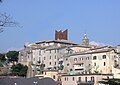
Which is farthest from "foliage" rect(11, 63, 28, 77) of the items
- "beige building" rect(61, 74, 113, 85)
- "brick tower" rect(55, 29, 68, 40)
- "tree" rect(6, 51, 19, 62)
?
"brick tower" rect(55, 29, 68, 40)

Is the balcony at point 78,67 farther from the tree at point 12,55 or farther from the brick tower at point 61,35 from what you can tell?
the tree at point 12,55

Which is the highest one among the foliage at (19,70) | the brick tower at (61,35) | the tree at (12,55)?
the brick tower at (61,35)

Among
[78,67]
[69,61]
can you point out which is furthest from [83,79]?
[69,61]

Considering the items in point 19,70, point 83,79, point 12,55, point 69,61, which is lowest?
point 83,79

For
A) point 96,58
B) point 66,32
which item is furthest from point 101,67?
point 66,32

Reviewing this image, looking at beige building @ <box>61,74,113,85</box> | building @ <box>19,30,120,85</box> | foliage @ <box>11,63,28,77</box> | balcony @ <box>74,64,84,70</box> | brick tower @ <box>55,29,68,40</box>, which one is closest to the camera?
beige building @ <box>61,74,113,85</box>

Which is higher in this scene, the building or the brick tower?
the brick tower

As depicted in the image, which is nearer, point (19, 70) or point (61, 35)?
point (19, 70)

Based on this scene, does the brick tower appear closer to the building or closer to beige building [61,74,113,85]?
the building

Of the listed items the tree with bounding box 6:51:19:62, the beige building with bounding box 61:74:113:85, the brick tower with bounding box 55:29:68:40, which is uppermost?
the brick tower with bounding box 55:29:68:40

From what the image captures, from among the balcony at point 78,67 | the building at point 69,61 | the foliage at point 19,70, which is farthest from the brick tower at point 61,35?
the balcony at point 78,67

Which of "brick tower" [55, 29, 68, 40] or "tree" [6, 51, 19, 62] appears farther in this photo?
"brick tower" [55, 29, 68, 40]

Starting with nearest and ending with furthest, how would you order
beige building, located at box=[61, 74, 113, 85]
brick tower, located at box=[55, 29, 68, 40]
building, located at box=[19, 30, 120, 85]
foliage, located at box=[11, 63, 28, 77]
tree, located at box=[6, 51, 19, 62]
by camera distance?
beige building, located at box=[61, 74, 113, 85] < building, located at box=[19, 30, 120, 85] < foliage, located at box=[11, 63, 28, 77] < tree, located at box=[6, 51, 19, 62] < brick tower, located at box=[55, 29, 68, 40]

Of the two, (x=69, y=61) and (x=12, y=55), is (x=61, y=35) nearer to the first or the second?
(x=12, y=55)
